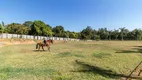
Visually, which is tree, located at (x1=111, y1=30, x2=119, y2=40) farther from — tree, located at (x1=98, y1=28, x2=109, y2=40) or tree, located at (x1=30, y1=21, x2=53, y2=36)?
tree, located at (x1=30, y1=21, x2=53, y2=36)

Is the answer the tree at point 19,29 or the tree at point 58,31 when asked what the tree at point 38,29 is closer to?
the tree at point 19,29

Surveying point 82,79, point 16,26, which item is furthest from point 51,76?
point 16,26

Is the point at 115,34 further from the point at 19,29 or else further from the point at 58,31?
the point at 19,29

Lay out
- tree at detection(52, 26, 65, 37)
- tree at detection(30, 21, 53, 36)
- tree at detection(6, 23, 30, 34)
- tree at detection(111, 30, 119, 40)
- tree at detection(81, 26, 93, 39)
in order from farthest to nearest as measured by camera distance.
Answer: tree at detection(81, 26, 93, 39)
tree at detection(111, 30, 119, 40)
tree at detection(52, 26, 65, 37)
tree at detection(30, 21, 53, 36)
tree at detection(6, 23, 30, 34)

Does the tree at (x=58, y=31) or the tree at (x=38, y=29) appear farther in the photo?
the tree at (x=58, y=31)

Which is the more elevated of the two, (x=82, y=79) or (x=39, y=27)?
(x=39, y=27)

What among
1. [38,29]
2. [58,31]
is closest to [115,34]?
[58,31]

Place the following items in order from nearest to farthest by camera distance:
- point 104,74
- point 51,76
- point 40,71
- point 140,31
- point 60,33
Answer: point 51,76
point 40,71
point 104,74
point 60,33
point 140,31

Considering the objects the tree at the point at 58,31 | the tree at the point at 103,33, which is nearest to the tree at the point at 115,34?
the tree at the point at 103,33

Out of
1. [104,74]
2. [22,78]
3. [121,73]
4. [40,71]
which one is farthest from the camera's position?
[121,73]

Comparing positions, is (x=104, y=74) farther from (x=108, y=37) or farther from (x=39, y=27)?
(x=108, y=37)

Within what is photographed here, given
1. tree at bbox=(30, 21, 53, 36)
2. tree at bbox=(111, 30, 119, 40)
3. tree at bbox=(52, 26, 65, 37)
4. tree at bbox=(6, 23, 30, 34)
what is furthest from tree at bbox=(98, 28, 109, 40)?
tree at bbox=(6, 23, 30, 34)

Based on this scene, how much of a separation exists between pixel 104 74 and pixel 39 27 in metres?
103

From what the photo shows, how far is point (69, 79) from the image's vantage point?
14875 millimetres
